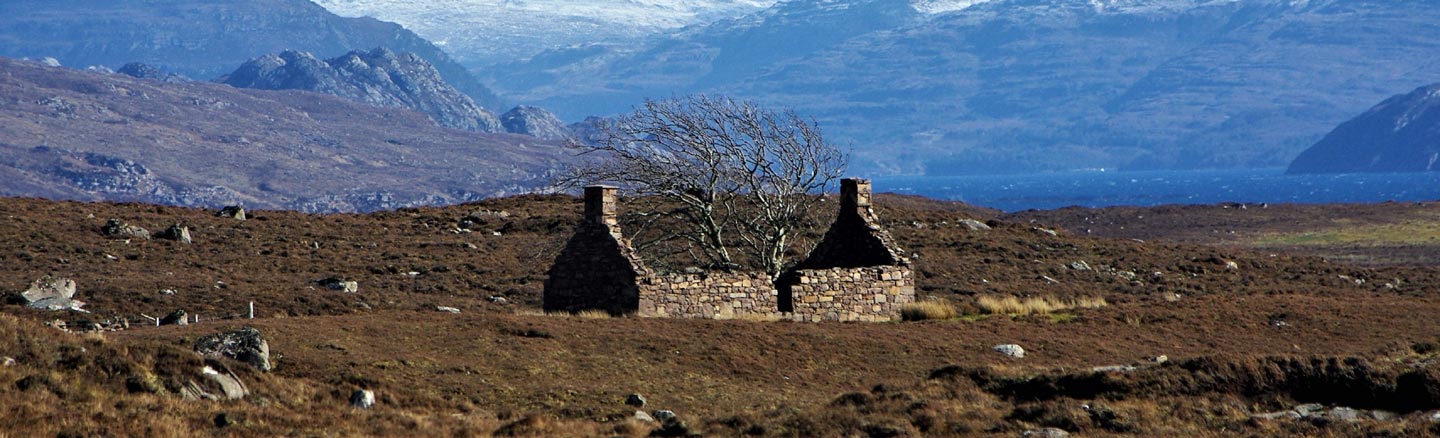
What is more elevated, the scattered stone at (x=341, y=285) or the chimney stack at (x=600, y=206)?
the chimney stack at (x=600, y=206)

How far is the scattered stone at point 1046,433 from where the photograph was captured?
19.7m

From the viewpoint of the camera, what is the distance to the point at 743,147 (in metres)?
44.3

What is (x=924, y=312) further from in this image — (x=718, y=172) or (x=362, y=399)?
(x=362, y=399)

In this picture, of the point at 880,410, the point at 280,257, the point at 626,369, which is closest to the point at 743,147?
the point at 280,257

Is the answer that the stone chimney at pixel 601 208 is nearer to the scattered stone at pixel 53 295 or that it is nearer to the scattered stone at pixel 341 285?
the scattered stone at pixel 341 285

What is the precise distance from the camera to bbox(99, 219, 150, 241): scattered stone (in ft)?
164

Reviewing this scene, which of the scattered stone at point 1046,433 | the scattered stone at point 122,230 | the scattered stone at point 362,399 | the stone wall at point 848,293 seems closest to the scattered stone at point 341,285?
the scattered stone at point 122,230

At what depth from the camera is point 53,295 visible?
3572 cm

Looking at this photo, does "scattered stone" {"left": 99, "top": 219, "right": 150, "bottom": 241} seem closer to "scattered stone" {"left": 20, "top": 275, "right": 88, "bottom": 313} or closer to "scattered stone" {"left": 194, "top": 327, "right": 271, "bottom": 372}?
"scattered stone" {"left": 20, "top": 275, "right": 88, "bottom": 313}

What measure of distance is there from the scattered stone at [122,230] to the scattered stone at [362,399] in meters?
29.0

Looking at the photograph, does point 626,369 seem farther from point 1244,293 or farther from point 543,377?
point 1244,293

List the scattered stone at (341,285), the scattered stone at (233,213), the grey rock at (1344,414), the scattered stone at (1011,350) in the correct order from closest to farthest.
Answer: the grey rock at (1344,414), the scattered stone at (1011,350), the scattered stone at (341,285), the scattered stone at (233,213)

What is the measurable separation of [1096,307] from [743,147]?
1017cm

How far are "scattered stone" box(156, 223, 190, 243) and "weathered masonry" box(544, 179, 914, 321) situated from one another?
1948 centimetres
